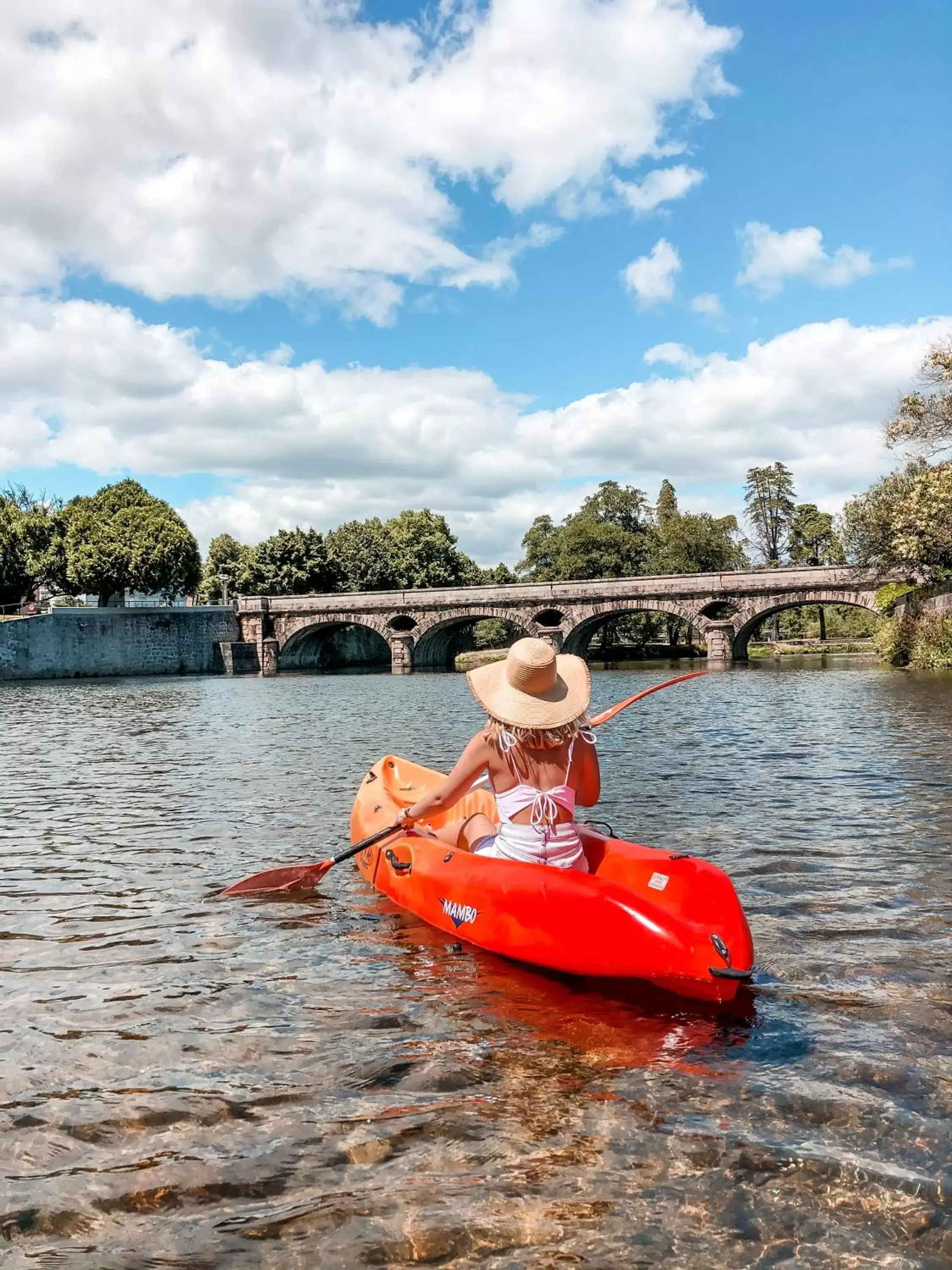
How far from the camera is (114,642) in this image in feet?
169

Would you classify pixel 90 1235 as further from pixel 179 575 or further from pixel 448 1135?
pixel 179 575

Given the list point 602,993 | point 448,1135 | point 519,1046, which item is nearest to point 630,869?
point 602,993

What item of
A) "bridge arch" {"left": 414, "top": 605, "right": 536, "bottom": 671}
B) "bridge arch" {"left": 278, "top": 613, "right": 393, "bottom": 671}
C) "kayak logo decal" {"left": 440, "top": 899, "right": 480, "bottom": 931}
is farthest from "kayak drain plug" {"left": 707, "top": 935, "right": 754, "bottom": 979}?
"bridge arch" {"left": 278, "top": 613, "right": 393, "bottom": 671}

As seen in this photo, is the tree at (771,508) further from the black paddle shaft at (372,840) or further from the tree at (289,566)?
the black paddle shaft at (372,840)

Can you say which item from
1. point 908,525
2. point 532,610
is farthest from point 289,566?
point 908,525

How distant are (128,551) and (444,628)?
16759 mm

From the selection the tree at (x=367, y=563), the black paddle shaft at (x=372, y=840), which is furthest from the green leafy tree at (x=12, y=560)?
the black paddle shaft at (x=372, y=840)

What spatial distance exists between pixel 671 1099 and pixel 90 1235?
6.49 ft

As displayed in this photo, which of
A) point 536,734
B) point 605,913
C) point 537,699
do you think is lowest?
point 605,913

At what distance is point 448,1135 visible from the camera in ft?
11.5

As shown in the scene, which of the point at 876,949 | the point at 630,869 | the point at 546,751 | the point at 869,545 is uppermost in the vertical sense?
the point at 869,545

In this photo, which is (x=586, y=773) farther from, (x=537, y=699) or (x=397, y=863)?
(x=397, y=863)

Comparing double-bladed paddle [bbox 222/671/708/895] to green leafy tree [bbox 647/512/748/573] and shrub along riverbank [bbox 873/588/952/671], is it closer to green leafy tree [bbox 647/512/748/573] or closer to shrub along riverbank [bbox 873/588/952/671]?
shrub along riverbank [bbox 873/588/952/671]

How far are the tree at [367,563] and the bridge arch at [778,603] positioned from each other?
2745cm
